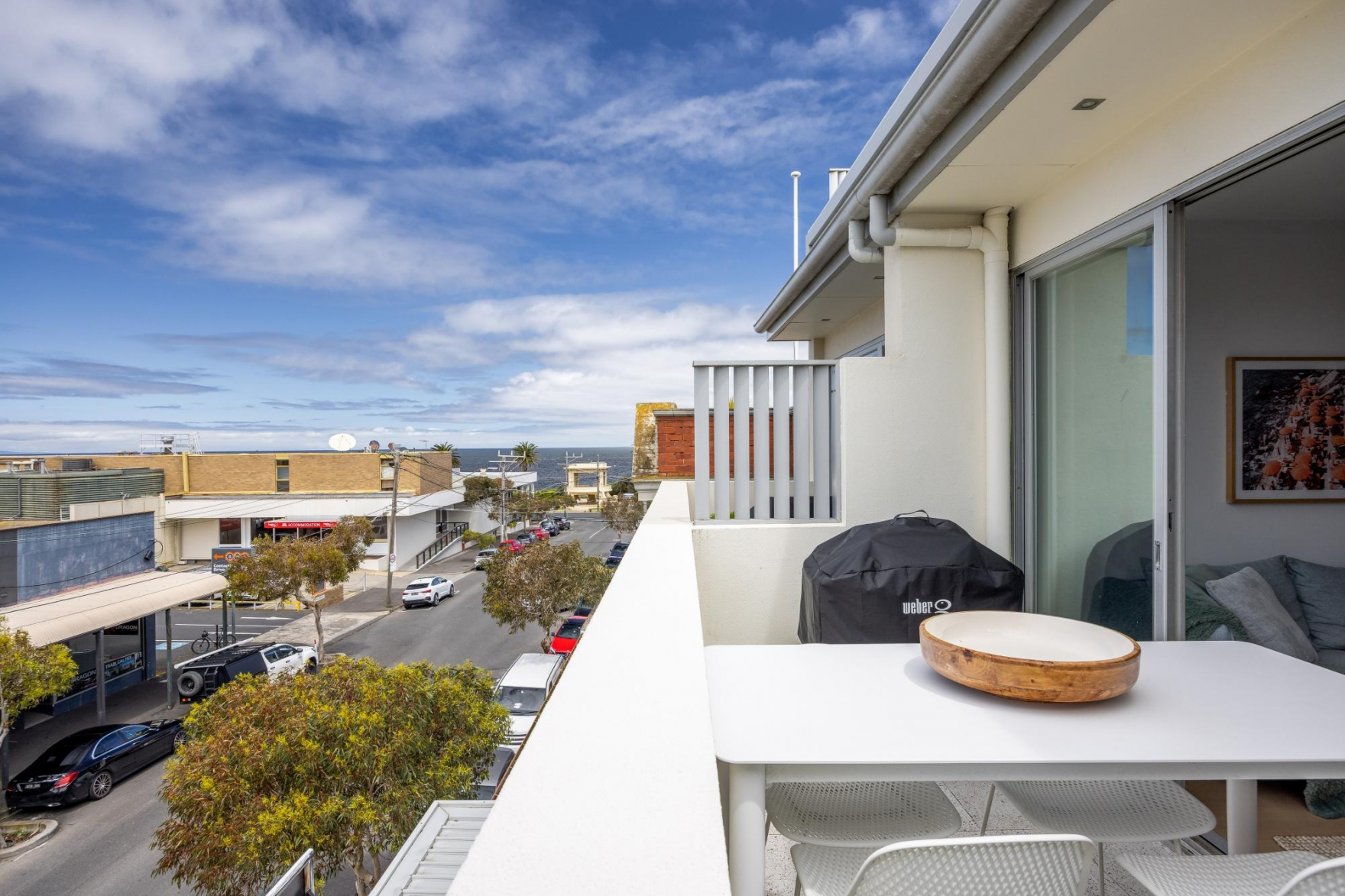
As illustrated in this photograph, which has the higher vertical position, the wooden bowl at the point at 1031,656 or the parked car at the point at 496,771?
the wooden bowl at the point at 1031,656

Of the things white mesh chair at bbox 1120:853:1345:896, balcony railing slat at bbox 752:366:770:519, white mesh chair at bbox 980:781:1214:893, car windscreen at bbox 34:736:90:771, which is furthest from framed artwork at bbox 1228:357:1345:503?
car windscreen at bbox 34:736:90:771

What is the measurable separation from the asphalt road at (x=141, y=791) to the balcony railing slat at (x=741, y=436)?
7.79 meters

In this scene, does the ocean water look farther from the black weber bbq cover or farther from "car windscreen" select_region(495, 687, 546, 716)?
the black weber bbq cover

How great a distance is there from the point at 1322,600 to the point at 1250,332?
137cm

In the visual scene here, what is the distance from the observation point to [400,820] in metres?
5.89

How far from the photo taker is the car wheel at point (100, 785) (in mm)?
10750

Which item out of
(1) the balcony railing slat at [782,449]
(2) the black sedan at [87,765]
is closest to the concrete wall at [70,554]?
(2) the black sedan at [87,765]

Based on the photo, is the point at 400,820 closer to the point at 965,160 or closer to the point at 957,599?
the point at 957,599

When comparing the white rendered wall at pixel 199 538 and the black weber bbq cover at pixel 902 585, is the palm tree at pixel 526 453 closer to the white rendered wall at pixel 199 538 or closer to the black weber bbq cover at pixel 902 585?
the white rendered wall at pixel 199 538

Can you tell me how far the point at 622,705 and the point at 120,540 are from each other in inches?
881

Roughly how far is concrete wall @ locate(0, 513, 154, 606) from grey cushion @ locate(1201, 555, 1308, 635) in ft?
69.3

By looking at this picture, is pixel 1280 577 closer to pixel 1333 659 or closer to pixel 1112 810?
pixel 1333 659

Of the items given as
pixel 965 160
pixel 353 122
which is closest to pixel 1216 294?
pixel 965 160

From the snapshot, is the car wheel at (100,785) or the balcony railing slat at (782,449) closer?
the balcony railing slat at (782,449)
